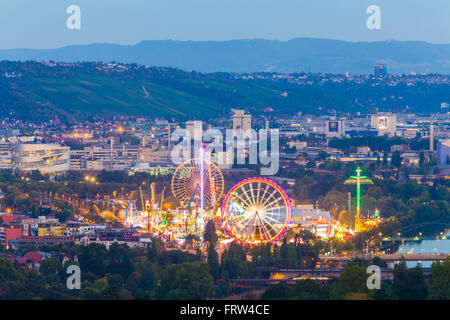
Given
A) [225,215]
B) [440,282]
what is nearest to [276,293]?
[440,282]

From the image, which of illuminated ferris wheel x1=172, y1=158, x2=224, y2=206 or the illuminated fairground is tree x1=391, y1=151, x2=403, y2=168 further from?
illuminated ferris wheel x1=172, y1=158, x2=224, y2=206

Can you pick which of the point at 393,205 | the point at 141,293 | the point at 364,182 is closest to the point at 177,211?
the point at 393,205

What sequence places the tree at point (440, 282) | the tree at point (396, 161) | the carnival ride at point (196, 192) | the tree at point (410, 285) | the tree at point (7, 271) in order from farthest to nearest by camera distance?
the tree at point (396, 161) → the carnival ride at point (196, 192) → the tree at point (7, 271) → the tree at point (410, 285) → the tree at point (440, 282)

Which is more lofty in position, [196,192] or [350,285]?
[196,192]

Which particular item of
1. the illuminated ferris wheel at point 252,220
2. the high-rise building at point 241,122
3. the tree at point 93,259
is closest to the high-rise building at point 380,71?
the high-rise building at point 241,122

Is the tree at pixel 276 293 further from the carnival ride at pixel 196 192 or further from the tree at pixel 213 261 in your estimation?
the carnival ride at pixel 196 192

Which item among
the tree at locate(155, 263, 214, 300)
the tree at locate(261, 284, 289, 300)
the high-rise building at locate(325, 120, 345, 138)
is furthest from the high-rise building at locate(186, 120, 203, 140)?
the tree at locate(261, 284, 289, 300)

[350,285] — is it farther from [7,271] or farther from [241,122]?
[241,122]
